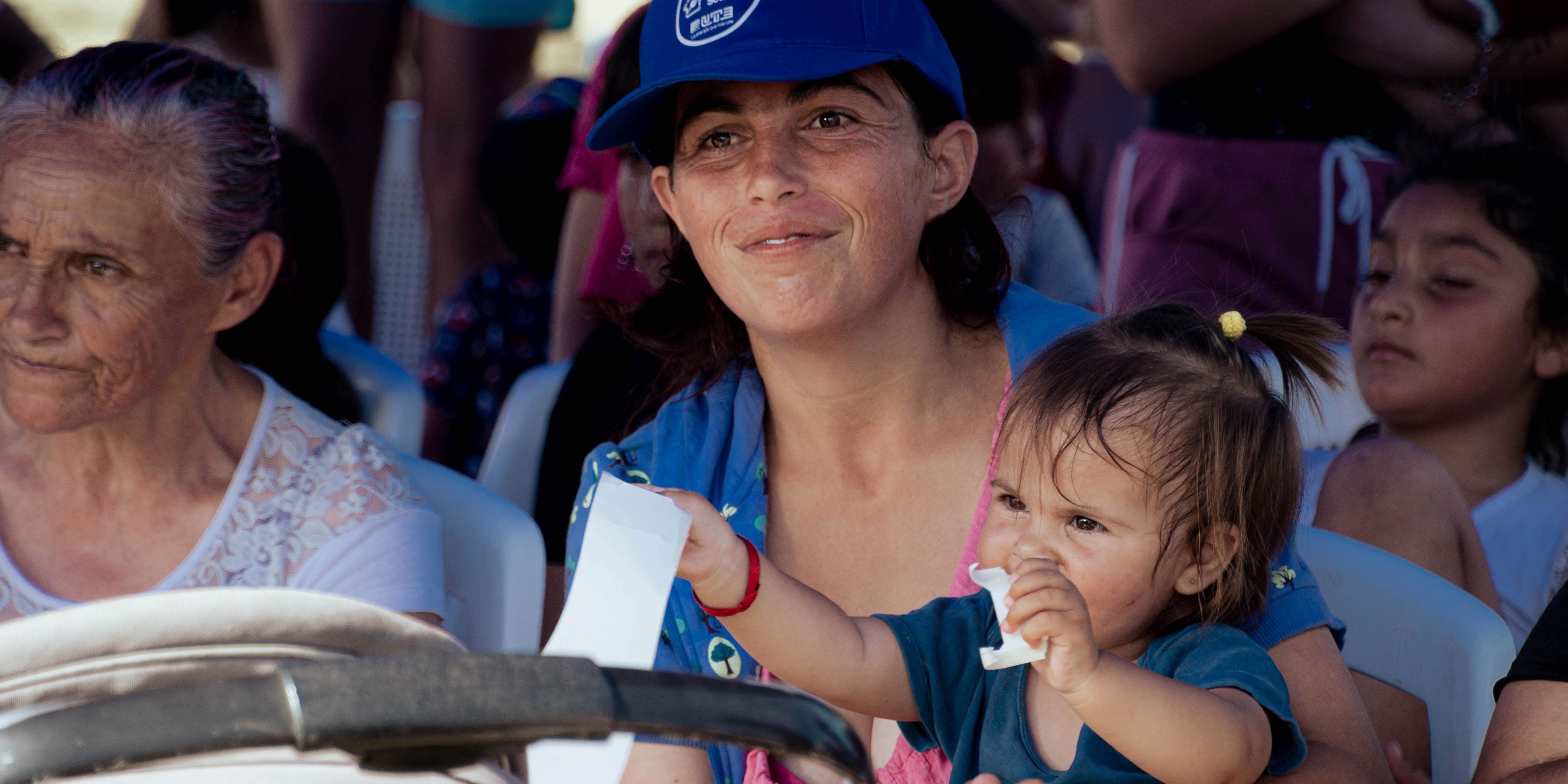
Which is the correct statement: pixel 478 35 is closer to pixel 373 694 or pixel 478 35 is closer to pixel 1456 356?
pixel 1456 356

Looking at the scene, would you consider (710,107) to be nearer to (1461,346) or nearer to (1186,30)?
(1186,30)

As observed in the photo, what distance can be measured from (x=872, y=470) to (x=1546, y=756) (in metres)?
0.90

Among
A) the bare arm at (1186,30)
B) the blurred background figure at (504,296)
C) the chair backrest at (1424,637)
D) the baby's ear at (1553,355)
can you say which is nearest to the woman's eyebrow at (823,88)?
the chair backrest at (1424,637)

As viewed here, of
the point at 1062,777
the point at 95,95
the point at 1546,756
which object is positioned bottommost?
the point at 1062,777

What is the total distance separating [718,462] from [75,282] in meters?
0.98

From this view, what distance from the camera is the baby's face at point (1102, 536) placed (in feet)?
5.28

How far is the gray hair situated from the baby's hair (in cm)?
124

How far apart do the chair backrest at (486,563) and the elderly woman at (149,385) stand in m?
0.09

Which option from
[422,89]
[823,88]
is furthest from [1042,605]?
[422,89]

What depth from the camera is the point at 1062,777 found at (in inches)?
60.8

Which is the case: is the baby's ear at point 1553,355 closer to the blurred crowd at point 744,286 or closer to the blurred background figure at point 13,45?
the blurred crowd at point 744,286

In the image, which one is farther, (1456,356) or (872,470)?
(1456,356)

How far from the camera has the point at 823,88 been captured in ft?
6.20

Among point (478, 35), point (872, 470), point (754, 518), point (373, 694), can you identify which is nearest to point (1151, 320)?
point (872, 470)
